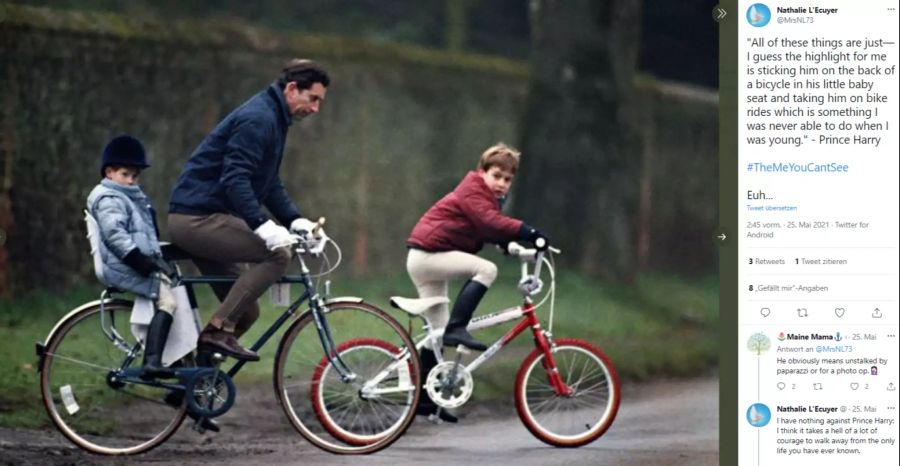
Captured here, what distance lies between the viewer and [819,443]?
654 centimetres

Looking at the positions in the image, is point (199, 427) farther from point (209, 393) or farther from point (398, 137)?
point (398, 137)

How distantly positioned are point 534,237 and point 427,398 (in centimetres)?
86

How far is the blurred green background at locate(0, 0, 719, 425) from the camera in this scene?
9234mm

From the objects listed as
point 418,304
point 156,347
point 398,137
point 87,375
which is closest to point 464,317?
point 418,304

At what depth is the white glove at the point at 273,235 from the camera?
23.0 feet

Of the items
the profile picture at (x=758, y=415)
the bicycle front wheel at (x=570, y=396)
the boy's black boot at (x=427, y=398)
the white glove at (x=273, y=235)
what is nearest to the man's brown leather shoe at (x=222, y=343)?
the white glove at (x=273, y=235)

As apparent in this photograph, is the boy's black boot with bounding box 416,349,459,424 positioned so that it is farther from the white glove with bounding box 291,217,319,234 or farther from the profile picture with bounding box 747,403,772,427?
the profile picture with bounding box 747,403,772,427

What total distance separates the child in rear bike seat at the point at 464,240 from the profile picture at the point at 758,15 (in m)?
1.30

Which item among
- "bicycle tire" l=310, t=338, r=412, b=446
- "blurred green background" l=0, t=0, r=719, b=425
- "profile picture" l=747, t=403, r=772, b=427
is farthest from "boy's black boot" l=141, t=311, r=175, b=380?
"profile picture" l=747, t=403, r=772, b=427

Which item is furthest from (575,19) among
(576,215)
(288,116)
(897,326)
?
(897,326)

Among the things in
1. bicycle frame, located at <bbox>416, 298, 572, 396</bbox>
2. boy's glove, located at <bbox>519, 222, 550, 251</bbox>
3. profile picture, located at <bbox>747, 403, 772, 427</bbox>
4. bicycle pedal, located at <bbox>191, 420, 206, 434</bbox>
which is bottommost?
bicycle pedal, located at <bbox>191, 420, 206, 434</bbox>

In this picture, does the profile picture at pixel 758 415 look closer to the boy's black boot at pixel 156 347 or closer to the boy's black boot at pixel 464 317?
the boy's black boot at pixel 464 317

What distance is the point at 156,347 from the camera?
7121mm

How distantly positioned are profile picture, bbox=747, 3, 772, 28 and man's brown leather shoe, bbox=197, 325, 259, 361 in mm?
2405
